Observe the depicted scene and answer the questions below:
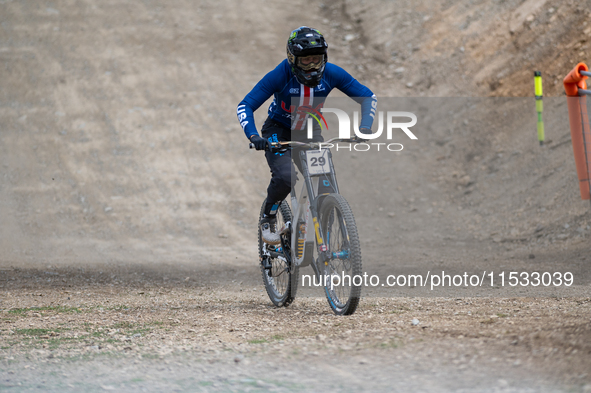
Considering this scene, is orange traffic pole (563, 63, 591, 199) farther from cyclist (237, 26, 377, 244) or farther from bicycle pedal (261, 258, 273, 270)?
bicycle pedal (261, 258, 273, 270)

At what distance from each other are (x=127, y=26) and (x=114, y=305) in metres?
16.4

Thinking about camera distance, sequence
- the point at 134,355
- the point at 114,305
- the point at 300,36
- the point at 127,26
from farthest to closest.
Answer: the point at 127,26, the point at 114,305, the point at 300,36, the point at 134,355

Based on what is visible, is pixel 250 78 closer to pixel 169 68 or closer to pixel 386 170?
pixel 169 68

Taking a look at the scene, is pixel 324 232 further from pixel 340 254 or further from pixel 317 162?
pixel 317 162

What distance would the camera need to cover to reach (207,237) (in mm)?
13734

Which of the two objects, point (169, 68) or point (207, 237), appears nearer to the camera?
point (207, 237)

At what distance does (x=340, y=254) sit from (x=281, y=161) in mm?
1247

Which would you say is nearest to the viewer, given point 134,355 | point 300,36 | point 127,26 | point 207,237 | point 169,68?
point 134,355

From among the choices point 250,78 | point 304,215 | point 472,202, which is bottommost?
point 304,215

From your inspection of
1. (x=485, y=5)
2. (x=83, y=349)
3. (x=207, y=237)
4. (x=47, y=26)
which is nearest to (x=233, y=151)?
(x=207, y=237)

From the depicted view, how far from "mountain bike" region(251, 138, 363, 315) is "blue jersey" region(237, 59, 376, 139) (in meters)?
0.43

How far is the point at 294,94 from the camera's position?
596 centimetres

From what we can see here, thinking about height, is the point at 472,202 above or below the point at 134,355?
above

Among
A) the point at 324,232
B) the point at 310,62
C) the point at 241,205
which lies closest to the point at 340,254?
the point at 324,232
